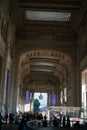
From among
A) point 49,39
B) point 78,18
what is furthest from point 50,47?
point 78,18

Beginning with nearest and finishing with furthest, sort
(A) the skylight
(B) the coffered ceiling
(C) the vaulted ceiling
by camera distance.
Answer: (B) the coffered ceiling → (C) the vaulted ceiling → (A) the skylight

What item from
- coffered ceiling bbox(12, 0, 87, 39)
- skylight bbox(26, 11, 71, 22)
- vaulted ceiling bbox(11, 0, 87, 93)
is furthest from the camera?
skylight bbox(26, 11, 71, 22)

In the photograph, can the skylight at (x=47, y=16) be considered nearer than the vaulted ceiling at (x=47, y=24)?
No

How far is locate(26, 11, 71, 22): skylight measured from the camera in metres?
24.1

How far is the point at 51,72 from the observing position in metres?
42.7

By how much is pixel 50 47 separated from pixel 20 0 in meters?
7.12

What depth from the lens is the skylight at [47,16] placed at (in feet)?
79.1

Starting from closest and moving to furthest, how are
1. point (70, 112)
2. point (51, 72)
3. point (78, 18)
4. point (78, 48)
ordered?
point (70, 112)
point (78, 18)
point (78, 48)
point (51, 72)

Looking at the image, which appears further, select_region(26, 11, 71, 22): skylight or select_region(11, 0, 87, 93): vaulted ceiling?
select_region(26, 11, 71, 22): skylight

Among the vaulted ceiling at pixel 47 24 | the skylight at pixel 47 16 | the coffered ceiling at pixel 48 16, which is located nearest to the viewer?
the coffered ceiling at pixel 48 16

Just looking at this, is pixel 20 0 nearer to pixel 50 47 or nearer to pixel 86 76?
pixel 50 47

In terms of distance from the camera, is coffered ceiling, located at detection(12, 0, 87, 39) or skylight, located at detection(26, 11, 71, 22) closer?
coffered ceiling, located at detection(12, 0, 87, 39)

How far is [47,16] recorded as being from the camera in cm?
2481

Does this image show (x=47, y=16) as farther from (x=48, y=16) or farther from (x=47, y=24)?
(x=47, y=24)
